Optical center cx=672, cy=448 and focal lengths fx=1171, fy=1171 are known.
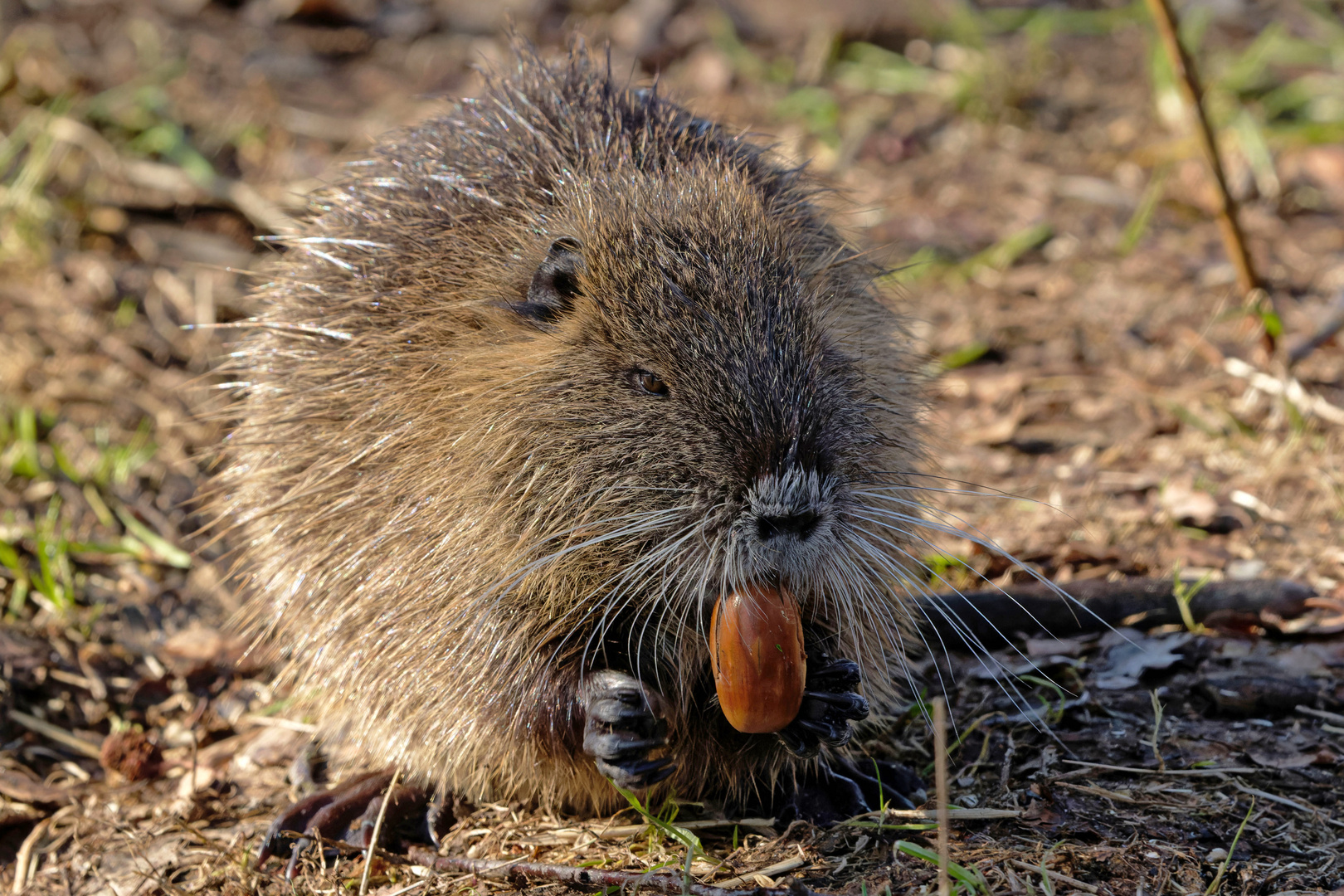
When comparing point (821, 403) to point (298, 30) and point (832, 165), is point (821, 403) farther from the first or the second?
point (298, 30)

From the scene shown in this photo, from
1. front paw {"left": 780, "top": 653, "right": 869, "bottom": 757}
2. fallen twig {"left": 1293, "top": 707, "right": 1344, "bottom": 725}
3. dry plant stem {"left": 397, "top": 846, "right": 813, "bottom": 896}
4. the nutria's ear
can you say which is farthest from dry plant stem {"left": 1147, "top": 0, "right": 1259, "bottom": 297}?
dry plant stem {"left": 397, "top": 846, "right": 813, "bottom": 896}

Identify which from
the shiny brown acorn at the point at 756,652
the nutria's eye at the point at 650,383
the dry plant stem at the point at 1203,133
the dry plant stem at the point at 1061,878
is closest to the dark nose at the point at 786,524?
the shiny brown acorn at the point at 756,652

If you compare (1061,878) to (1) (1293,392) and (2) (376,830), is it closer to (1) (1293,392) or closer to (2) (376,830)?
(2) (376,830)

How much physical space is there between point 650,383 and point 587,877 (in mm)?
1028

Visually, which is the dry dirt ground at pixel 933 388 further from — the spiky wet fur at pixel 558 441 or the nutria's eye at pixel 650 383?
the nutria's eye at pixel 650 383

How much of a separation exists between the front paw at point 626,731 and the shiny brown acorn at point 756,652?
18 cm

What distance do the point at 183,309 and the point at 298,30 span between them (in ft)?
10.6

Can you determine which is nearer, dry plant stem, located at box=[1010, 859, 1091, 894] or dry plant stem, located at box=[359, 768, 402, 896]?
dry plant stem, located at box=[1010, 859, 1091, 894]

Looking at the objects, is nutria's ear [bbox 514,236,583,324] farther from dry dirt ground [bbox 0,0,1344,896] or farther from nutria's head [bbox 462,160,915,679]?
dry dirt ground [bbox 0,0,1344,896]

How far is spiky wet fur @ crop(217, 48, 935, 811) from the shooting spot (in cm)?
238

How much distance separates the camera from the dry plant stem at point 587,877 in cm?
231

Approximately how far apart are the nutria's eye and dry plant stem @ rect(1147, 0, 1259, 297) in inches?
105

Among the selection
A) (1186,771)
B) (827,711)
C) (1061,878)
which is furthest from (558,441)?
(1186,771)

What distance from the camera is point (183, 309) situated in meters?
5.30
